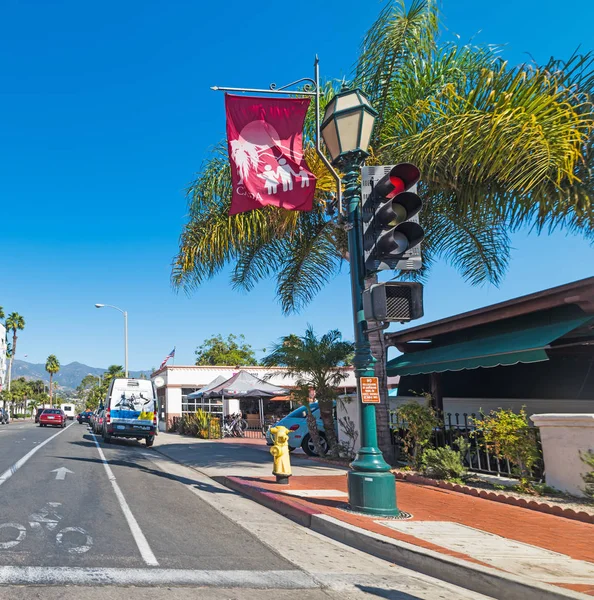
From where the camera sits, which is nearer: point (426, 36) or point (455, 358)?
point (455, 358)

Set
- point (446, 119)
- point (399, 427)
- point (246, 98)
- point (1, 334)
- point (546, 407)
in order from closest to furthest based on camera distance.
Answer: point (246, 98)
point (446, 119)
point (546, 407)
point (399, 427)
point (1, 334)

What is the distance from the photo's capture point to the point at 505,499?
7926mm

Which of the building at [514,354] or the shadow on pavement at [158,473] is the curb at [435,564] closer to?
the shadow on pavement at [158,473]

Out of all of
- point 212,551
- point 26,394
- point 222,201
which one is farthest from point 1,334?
point 212,551

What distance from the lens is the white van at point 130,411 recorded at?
68.1 feet

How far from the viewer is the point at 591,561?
4941 mm

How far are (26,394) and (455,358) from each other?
114 meters

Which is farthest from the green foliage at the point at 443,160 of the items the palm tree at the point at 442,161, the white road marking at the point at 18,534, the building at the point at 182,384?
the building at the point at 182,384

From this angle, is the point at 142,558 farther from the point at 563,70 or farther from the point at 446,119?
the point at 563,70

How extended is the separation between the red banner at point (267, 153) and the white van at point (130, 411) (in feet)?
45.9

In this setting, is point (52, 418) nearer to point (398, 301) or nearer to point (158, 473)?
point (158, 473)

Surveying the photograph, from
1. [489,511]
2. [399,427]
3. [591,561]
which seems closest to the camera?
[591,561]

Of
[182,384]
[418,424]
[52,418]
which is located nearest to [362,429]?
[418,424]

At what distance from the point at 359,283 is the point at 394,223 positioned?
110 cm
